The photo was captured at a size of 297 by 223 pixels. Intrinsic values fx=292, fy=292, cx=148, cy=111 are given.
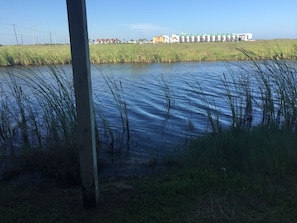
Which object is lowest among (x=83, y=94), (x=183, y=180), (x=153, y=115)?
(x=153, y=115)

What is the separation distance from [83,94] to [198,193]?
1658mm

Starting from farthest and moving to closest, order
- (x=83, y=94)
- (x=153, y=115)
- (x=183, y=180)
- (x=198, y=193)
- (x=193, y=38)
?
(x=193, y=38), (x=153, y=115), (x=183, y=180), (x=198, y=193), (x=83, y=94)

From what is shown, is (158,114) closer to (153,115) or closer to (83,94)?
(153,115)

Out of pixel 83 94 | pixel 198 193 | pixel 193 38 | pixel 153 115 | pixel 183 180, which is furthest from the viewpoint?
pixel 193 38

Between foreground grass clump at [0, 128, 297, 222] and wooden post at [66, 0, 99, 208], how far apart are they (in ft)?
0.90

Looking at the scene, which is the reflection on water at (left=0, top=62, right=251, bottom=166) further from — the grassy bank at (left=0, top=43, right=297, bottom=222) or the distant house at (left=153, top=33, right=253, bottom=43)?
the distant house at (left=153, top=33, right=253, bottom=43)

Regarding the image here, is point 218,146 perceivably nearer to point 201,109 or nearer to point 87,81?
point 87,81

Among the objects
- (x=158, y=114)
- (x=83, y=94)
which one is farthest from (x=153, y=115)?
(x=83, y=94)

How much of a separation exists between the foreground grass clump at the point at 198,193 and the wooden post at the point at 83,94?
0.90ft

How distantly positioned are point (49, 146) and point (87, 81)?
2.35 m

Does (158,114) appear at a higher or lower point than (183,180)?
lower

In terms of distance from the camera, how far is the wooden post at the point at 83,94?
2.55 m

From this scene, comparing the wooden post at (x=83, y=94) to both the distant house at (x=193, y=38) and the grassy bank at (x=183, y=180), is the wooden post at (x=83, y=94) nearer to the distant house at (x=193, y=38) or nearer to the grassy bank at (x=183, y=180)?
the grassy bank at (x=183, y=180)

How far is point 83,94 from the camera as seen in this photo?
268cm
